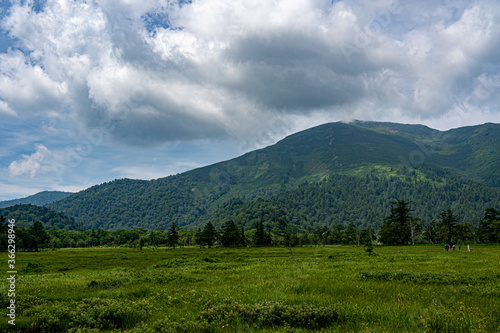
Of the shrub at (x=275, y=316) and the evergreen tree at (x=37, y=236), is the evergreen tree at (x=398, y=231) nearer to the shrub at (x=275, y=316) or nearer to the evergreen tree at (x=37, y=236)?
the shrub at (x=275, y=316)

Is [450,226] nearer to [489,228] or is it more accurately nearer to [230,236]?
[489,228]

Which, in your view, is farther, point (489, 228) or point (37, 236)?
point (37, 236)

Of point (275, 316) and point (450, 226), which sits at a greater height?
point (275, 316)

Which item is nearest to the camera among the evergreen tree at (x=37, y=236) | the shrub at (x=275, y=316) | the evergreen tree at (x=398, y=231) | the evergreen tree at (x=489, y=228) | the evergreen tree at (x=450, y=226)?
the shrub at (x=275, y=316)

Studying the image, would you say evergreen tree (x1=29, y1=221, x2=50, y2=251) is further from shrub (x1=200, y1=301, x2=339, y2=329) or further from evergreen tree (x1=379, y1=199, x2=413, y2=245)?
evergreen tree (x1=379, y1=199, x2=413, y2=245)

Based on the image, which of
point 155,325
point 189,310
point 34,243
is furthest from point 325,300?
point 34,243

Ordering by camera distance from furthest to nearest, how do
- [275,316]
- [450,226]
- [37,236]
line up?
1. [37,236]
2. [450,226]
3. [275,316]

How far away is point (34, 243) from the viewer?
113m

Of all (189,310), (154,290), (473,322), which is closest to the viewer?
(473,322)

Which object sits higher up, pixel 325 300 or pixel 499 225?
pixel 325 300

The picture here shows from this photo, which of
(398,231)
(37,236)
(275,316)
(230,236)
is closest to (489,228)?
(398,231)

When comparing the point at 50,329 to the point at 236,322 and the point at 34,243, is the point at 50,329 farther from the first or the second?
the point at 34,243

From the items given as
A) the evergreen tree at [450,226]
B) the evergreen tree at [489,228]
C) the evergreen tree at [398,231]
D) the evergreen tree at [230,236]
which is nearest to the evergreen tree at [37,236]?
the evergreen tree at [230,236]

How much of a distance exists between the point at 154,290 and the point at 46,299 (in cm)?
579
